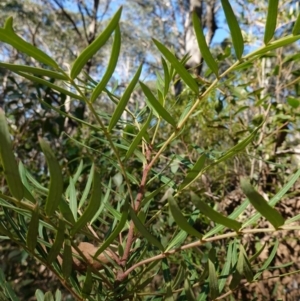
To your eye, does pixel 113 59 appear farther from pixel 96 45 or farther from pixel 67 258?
pixel 67 258

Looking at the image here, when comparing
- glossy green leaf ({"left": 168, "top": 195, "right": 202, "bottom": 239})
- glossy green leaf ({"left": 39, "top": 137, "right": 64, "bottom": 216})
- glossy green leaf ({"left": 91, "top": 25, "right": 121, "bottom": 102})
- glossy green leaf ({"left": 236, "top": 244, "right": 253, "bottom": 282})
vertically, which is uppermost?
glossy green leaf ({"left": 91, "top": 25, "right": 121, "bottom": 102})

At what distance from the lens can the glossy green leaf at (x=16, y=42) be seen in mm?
289

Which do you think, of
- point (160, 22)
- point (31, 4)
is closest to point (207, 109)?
point (31, 4)

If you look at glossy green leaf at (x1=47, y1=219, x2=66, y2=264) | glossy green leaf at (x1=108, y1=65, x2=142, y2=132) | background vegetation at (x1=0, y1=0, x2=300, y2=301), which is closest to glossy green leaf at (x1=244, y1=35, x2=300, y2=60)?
background vegetation at (x1=0, y1=0, x2=300, y2=301)

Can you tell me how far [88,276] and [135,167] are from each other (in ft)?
3.18

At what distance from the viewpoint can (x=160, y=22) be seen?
11.4m

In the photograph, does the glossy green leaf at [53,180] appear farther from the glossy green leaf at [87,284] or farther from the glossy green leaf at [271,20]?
the glossy green leaf at [271,20]

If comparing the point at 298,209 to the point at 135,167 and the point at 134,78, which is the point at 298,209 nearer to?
the point at 135,167

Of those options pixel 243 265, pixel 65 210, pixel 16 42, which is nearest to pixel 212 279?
pixel 243 265

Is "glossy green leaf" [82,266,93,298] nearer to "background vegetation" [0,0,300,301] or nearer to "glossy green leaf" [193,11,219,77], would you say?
"background vegetation" [0,0,300,301]

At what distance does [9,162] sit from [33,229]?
8 centimetres

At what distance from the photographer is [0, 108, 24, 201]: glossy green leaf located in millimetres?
254

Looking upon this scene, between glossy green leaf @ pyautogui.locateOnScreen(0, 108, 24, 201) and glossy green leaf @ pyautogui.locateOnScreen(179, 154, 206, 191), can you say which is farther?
glossy green leaf @ pyautogui.locateOnScreen(179, 154, 206, 191)

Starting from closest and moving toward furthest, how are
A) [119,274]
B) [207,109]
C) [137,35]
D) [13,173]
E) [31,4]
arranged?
[13,173], [119,274], [207,109], [31,4], [137,35]
